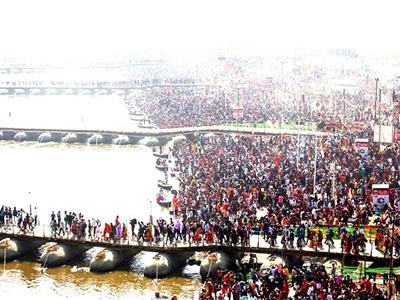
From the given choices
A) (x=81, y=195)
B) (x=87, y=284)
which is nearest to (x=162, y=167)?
(x=81, y=195)

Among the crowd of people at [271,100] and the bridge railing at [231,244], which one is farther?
the crowd of people at [271,100]

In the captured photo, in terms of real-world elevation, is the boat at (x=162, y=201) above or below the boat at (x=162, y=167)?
below

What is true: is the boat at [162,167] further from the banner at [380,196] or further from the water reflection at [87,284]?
the banner at [380,196]

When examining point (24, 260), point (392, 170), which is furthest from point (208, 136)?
point (24, 260)

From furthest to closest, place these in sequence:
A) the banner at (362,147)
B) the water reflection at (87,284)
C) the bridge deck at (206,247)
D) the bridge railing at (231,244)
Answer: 1. the banner at (362,147)
2. the water reflection at (87,284)
3. the bridge railing at (231,244)
4. the bridge deck at (206,247)

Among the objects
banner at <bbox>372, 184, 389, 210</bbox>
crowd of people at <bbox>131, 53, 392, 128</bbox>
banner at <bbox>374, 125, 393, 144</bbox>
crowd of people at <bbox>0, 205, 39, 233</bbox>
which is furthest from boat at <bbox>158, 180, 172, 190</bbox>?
banner at <bbox>372, 184, 389, 210</bbox>

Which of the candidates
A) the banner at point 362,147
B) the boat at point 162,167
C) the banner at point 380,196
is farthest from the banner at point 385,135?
the boat at point 162,167

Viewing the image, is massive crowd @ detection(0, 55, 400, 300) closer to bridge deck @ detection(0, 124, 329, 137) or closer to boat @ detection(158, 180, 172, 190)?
boat @ detection(158, 180, 172, 190)

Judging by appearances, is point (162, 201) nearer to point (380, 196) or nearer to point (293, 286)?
point (380, 196)
